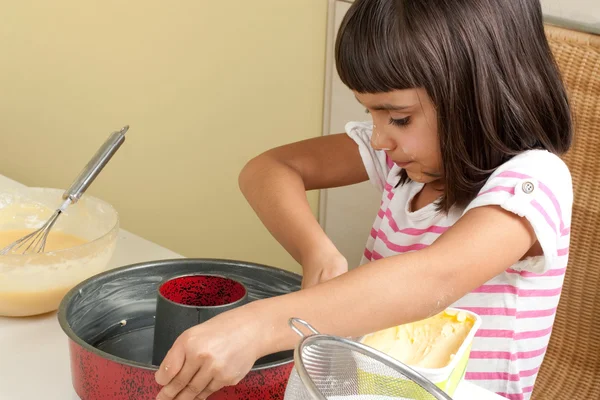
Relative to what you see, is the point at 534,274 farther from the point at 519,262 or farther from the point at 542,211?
the point at 542,211

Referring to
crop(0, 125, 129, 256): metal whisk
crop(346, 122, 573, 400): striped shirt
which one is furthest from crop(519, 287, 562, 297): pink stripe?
crop(0, 125, 129, 256): metal whisk

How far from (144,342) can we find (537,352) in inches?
21.2

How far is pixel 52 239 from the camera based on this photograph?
1.18 m

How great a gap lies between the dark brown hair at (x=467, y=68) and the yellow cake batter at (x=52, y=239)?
471 millimetres

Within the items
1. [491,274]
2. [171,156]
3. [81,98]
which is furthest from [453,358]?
[81,98]

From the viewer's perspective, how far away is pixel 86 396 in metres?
0.80

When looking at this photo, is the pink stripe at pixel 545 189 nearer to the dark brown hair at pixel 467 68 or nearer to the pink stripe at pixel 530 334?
the dark brown hair at pixel 467 68

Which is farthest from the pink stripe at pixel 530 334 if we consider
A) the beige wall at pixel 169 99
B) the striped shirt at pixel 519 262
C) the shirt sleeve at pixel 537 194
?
the beige wall at pixel 169 99

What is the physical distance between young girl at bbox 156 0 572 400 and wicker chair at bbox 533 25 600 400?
0.30m

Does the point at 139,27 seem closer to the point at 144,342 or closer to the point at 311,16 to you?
the point at 311,16

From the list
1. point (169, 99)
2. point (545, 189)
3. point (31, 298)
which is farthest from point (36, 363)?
point (169, 99)

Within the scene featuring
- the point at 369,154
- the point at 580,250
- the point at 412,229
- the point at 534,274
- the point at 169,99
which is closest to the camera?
the point at 534,274

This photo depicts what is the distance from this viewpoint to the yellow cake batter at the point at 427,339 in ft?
2.47

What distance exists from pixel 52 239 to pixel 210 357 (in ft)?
1.85
